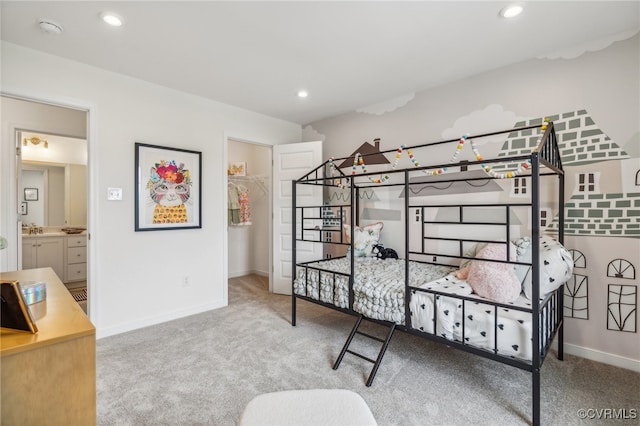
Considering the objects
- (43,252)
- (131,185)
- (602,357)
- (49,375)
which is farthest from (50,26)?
(602,357)

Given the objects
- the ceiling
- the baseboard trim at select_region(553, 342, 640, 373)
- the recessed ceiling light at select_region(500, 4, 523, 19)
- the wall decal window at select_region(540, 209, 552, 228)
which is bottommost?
the baseboard trim at select_region(553, 342, 640, 373)

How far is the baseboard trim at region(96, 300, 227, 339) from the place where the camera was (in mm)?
2750

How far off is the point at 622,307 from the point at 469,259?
1.47 meters

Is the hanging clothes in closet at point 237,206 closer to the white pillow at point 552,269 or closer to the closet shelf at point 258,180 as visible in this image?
the closet shelf at point 258,180

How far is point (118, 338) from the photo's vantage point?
270 centimetres

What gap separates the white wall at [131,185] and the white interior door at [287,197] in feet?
2.62

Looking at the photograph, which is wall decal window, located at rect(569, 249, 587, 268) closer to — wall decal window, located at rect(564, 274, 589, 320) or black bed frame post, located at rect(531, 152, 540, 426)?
wall decal window, located at rect(564, 274, 589, 320)

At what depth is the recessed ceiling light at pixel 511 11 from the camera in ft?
6.23

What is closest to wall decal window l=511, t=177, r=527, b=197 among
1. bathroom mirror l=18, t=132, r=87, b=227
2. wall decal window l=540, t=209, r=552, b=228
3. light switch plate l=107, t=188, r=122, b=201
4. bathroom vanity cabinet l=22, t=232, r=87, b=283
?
wall decal window l=540, t=209, r=552, b=228

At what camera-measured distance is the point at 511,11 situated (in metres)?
1.94

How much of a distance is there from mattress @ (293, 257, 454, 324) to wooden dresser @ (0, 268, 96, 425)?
5.70 feet

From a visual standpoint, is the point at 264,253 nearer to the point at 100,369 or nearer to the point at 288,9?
the point at 100,369

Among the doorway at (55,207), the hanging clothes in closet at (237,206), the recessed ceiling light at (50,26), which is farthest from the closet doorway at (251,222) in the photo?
the recessed ceiling light at (50,26)

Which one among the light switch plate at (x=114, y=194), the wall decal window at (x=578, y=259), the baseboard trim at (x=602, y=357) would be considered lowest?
the baseboard trim at (x=602, y=357)
